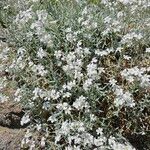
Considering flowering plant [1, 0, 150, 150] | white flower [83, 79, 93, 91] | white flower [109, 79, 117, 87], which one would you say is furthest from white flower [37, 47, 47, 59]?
white flower [109, 79, 117, 87]

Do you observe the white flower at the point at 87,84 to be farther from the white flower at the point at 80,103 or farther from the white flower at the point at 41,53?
the white flower at the point at 41,53

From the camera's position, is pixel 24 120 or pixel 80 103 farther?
pixel 24 120

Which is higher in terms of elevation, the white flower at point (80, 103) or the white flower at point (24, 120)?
the white flower at point (80, 103)

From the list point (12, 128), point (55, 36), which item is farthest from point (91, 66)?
point (12, 128)

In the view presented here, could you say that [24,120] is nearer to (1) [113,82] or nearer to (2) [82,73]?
(2) [82,73]

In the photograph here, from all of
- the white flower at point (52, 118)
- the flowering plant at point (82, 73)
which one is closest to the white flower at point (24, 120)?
the flowering plant at point (82, 73)

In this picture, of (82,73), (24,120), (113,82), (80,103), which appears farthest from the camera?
(82,73)

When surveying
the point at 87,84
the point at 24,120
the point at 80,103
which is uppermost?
the point at 87,84

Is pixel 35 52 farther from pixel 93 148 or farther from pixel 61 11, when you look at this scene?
pixel 93 148

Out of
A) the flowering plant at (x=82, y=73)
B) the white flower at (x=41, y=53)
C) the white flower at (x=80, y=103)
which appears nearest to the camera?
the white flower at (x=80, y=103)

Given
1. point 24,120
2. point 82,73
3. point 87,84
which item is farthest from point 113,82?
point 24,120

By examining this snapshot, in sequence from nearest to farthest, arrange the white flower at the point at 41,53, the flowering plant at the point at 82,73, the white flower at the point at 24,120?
the flowering plant at the point at 82,73 → the white flower at the point at 24,120 → the white flower at the point at 41,53
